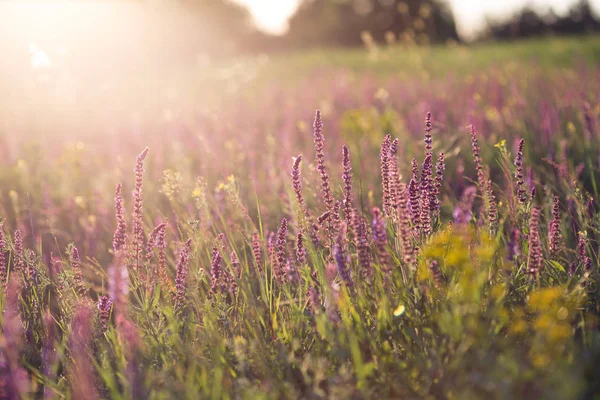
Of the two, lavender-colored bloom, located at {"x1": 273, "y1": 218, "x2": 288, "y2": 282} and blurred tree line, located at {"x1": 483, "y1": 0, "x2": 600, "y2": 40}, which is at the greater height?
blurred tree line, located at {"x1": 483, "y1": 0, "x2": 600, "y2": 40}

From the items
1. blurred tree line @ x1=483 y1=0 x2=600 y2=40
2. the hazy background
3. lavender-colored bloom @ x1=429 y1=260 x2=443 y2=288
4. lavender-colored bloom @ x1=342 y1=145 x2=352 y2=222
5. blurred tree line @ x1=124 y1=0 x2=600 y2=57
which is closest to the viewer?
lavender-colored bloom @ x1=429 y1=260 x2=443 y2=288

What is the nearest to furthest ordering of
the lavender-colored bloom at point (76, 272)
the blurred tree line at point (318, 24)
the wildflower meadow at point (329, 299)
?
the wildflower meadow at point (329, 299) → the lavender-colored bloom at point (76, 272) → the blurred tree line at point (318, 24)

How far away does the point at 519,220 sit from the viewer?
7.67 feet

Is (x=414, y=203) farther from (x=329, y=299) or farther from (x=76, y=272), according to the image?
(x=76, y=272)

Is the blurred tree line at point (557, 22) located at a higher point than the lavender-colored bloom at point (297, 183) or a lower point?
higher

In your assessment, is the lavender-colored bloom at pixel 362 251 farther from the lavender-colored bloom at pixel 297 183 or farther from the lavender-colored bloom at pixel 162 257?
the lavender-colored bloom at pixel 162 257

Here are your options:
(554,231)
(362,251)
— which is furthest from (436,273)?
(554,231)

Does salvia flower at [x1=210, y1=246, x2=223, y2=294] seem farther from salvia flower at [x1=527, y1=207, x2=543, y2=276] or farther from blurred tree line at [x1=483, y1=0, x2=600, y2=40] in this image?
blurred tree line at [x1=483, y1=0, x2=600, y2=40]

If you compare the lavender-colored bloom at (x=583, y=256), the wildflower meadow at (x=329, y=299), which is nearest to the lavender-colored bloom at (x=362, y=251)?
the wildflower meadow at (x=329, y=299)

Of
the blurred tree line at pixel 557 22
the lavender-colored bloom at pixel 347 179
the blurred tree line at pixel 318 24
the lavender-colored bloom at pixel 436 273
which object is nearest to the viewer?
the lavender-colored bloom at pixel 436 273

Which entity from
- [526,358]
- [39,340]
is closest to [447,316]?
[526,358]

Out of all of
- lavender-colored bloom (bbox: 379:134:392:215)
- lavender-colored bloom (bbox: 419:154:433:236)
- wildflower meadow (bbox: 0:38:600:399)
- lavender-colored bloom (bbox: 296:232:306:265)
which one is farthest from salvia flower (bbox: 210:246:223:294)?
lavender-colored bloom (bbox: 419:154:433:236)

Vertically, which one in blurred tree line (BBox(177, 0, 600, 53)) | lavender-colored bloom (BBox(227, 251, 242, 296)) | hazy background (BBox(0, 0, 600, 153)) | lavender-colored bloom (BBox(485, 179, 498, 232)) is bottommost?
lavender-colored bloom (BBox(227, 251, 242, 296))

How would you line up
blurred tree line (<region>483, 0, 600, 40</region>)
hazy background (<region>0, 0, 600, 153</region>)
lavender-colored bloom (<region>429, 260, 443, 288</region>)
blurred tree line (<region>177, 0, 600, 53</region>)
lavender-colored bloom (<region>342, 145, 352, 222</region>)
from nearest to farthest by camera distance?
lavender-colored bloom (<region>429, 260, 443, 288</region>)
lavender-colored bloom (<region>342, 145, 352, 222</region>)
hazy background (<region>0, 0, 600, 153</region>)
blurred tree line (<region>483, 0, 600, 40</region>)
blurred tree line (<region>177, 0, 600, 53</region>)
